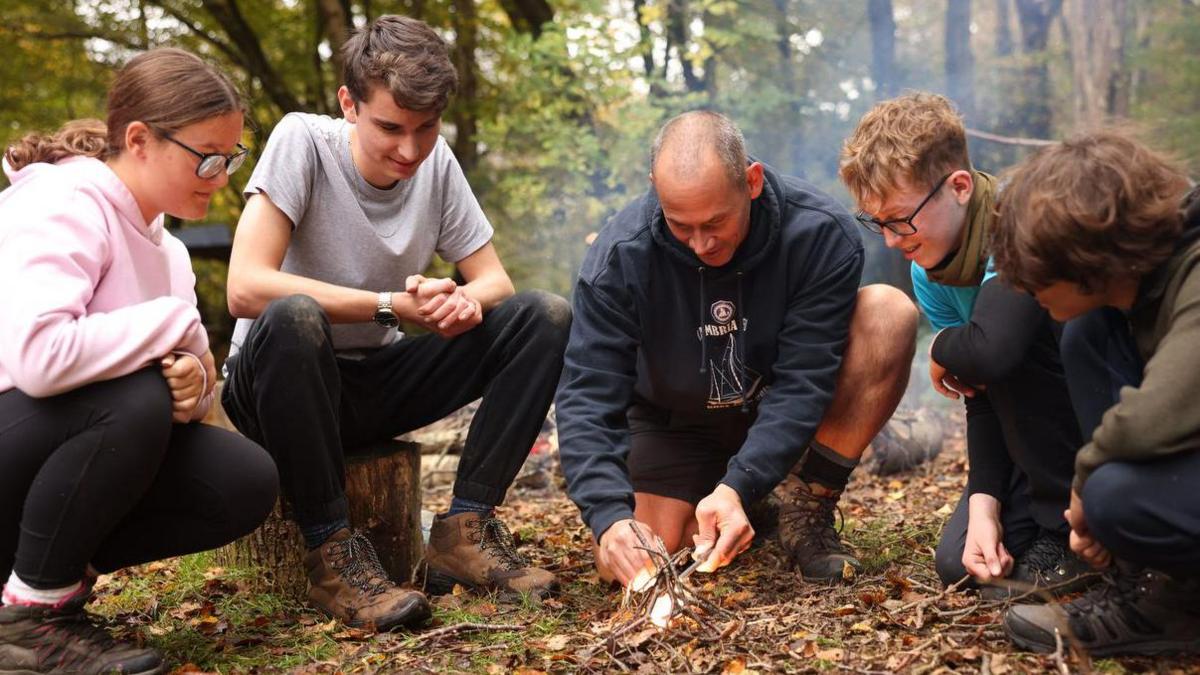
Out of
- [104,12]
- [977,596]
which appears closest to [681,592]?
[977,596]

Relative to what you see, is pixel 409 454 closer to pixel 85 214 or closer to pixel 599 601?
pixel 599 601

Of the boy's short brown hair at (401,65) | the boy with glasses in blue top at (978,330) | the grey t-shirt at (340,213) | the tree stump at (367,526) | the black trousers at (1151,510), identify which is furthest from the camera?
the tree stump at (367,526)

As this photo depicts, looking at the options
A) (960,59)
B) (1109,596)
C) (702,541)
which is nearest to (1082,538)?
(1109,596)

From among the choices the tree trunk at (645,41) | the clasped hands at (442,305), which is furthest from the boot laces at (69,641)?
the tree trunk at (645,41)

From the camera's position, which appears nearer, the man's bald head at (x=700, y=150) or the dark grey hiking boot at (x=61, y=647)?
the dark grey hiking boot at (x=61, y=647)

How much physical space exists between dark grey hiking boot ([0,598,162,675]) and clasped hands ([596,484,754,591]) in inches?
49.8

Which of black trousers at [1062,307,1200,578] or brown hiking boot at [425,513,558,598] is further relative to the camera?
brown hiking boot at [425,513,558,598]

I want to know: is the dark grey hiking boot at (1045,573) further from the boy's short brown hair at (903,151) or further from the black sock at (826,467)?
the boy's short brown hair at (903,151)

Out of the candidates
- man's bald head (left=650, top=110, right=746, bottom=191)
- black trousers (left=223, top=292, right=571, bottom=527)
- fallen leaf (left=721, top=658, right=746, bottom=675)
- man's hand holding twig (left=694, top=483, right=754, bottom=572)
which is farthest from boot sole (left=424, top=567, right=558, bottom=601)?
man's bald head (left=650, top=110, right=746, bottom=191)

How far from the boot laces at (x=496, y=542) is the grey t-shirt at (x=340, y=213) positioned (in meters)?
0.76

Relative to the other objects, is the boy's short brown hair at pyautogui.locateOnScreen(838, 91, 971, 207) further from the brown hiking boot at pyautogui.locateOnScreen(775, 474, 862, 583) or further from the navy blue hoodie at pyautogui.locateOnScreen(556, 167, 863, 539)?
the brown hiking boot at pyautogui.locateOnScreen(775, 474, 862, 583)

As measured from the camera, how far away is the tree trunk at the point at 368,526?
3.71 m

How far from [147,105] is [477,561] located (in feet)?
5.81

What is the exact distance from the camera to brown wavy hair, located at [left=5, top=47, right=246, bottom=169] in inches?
114
